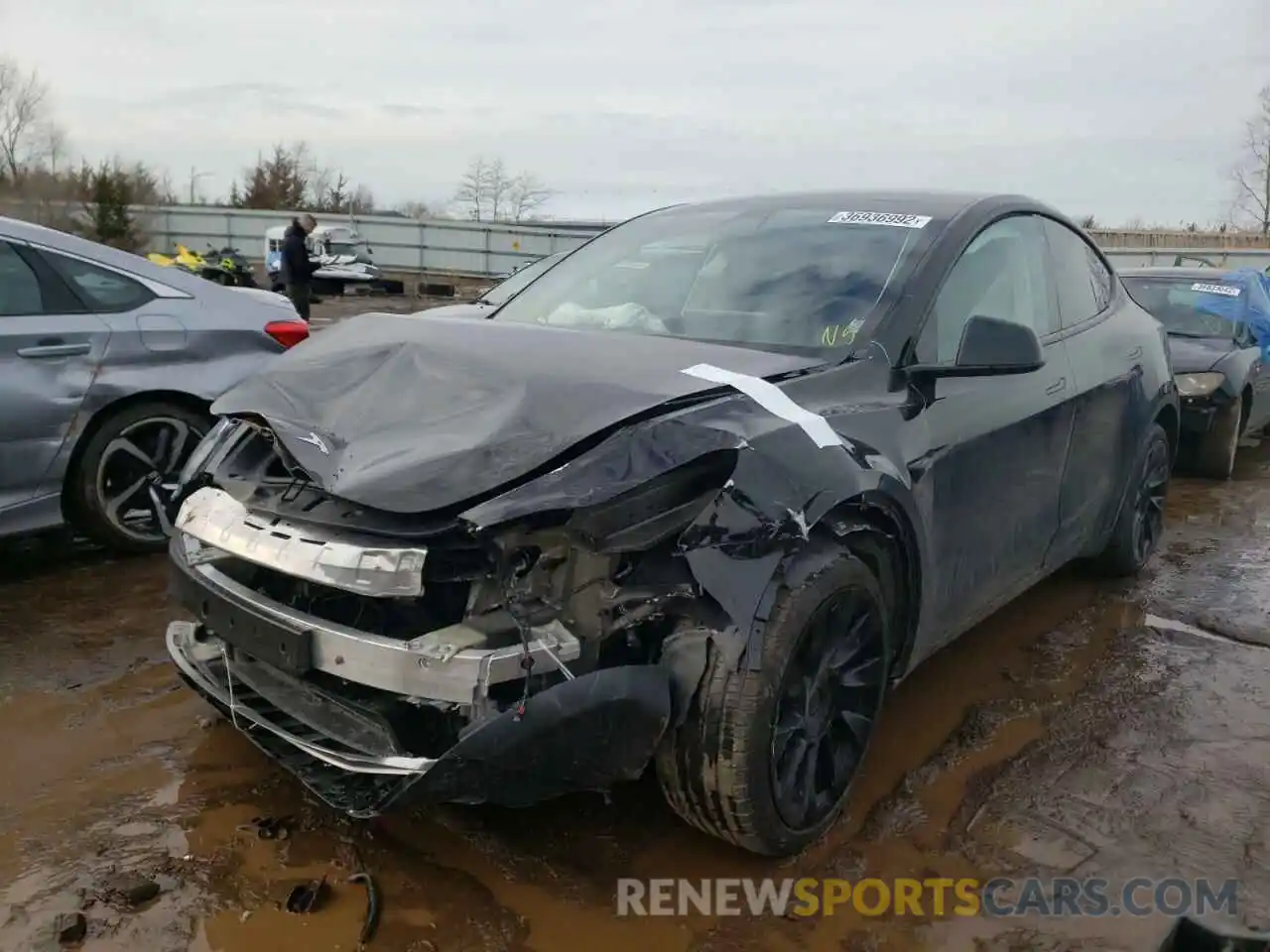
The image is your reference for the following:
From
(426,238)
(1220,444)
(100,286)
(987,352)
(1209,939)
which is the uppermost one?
(426,238)

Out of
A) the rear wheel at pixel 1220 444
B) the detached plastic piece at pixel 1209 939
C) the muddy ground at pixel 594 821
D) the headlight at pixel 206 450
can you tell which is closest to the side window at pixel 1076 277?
the muddy ground at pixel 594 821

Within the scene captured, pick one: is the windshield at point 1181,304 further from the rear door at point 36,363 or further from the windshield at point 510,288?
the rear door at point 36,363

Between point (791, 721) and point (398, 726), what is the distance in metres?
0.94

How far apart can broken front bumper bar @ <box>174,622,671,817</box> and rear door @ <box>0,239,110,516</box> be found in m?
2.58

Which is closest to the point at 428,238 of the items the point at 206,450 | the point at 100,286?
the point at 100,286

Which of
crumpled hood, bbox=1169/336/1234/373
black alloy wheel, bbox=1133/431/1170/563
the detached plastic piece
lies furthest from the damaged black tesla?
crumpled hood, bbox=1169/336/1234/373

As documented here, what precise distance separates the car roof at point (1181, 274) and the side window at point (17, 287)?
7632 millimetres

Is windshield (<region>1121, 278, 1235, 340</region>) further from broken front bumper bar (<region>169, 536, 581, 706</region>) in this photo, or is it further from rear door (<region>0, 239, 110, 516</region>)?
broken front bumper bar (<region>169, 536, 581, 706</region>)

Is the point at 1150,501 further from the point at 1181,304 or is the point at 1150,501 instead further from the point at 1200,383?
the point at 1181,304

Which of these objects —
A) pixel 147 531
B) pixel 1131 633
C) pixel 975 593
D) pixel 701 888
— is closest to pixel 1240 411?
pixel 1131 633

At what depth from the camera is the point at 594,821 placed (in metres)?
2.77

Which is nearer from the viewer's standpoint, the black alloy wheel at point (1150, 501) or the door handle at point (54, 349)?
the door handle at point (54, 349)

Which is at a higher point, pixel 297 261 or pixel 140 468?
pixel 297 261

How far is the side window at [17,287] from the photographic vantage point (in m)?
4.38
